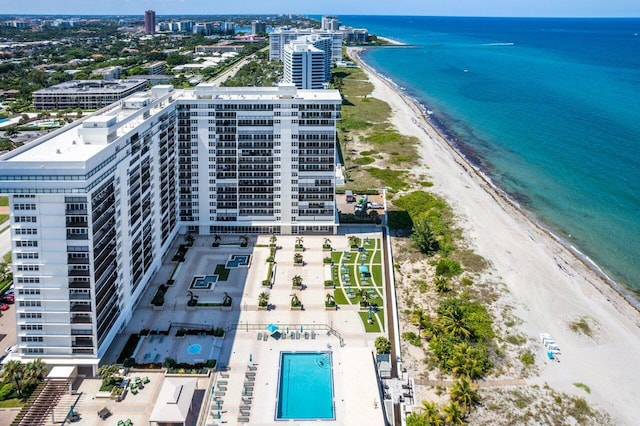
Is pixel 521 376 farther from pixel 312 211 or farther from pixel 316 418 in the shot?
pixel 312 211

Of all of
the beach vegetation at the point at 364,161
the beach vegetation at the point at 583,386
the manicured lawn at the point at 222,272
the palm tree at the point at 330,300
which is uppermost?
the beach vegetation at the point at 364,161

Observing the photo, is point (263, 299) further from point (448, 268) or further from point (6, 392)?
point (6, 392)


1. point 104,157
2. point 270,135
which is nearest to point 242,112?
point 270,135

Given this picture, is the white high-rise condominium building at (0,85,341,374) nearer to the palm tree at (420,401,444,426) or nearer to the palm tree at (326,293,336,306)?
the palm tree at (326,293,336,306)

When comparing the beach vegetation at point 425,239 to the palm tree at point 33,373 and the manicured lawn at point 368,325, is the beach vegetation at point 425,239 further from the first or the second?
the palm tree at point 33,373

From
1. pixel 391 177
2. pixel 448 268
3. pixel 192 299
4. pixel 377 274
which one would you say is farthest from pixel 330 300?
pixel 391 177

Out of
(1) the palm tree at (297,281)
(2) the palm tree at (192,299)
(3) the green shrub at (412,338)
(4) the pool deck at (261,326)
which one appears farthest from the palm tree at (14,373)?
(3) the green shrub at (412,338)
